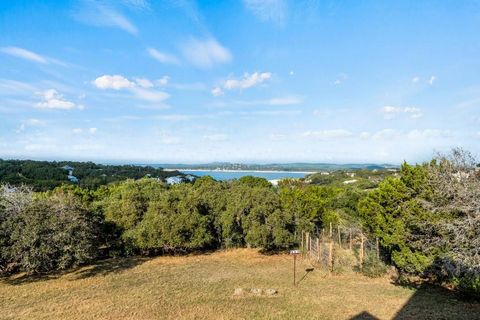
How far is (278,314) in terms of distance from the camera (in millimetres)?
12109

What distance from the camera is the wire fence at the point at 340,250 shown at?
19.2m

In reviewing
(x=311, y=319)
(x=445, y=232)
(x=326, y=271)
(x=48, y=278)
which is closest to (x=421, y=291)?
(x=445, y=232)

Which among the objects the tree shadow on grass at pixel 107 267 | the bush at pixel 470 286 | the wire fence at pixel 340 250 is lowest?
the tree shadow on grass at pixel 107 267

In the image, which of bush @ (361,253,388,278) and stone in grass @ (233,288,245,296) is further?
bush @ (361,253,388,278)

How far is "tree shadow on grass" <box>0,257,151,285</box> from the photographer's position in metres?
17.4

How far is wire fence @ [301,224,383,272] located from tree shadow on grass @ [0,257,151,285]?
1133 centimetres

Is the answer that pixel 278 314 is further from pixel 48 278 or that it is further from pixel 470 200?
pixel 48 278

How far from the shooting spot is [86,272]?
19.1 meters

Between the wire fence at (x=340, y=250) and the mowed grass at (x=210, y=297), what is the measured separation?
3.73ft

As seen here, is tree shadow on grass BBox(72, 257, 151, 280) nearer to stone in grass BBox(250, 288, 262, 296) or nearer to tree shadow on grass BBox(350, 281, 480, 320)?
stone in grass BBox(250, 288, 262, 296)

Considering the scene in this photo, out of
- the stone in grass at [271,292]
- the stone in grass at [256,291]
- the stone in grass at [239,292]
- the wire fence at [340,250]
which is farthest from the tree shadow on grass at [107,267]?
the wire fence at [340,250]

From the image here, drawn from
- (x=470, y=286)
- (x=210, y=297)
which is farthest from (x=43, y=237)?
(x=470, y=286)

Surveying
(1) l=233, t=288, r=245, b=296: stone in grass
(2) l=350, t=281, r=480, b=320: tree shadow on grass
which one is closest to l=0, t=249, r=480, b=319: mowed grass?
(2) l=350, t=281, r=480, b=320: tree shadow on grass

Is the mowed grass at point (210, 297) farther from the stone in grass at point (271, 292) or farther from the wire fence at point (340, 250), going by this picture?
the wire fence at point (340, 250)
